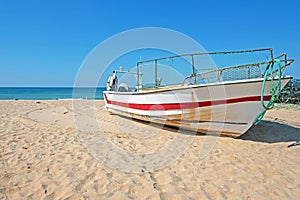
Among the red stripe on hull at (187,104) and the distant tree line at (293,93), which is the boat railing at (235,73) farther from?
the distant tree line at (293,93)

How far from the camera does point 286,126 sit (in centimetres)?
719

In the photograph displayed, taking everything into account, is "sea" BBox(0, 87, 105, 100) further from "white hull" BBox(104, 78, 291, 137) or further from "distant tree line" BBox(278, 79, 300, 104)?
"distant tree line" BBox(278, 79, 300, 104)

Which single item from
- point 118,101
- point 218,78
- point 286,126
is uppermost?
point 218,78

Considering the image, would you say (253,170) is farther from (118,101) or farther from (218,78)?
(118,101)

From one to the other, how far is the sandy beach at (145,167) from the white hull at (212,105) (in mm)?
431

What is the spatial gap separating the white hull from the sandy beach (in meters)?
0.43

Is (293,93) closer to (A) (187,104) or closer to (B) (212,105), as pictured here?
(B) (212,105)

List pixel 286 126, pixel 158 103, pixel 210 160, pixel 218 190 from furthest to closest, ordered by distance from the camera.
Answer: pixel 286 126 < pixel 158 103 < pixel 210 160 < pixel 218 190

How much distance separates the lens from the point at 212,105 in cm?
522

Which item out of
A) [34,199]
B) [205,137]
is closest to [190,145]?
[205,137]

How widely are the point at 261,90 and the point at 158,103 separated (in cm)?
274

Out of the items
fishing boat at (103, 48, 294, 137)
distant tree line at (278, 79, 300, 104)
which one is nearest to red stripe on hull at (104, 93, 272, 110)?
fishing boat at (103, 48, 294, 137)

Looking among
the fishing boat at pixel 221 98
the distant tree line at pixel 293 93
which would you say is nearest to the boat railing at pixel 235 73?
the fishing boat at pixel 221 98

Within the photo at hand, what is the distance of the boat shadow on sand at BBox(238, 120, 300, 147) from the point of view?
554cm
